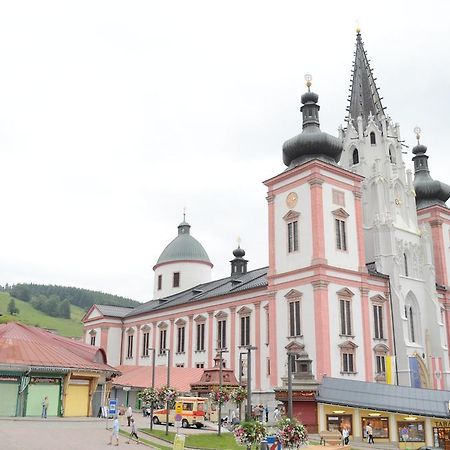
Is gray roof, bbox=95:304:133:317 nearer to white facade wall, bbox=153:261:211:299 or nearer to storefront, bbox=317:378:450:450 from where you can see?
white facade wall, bbox=153:261:211:299

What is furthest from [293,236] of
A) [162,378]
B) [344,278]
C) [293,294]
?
[162,378]

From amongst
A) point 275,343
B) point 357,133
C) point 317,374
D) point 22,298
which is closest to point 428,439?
point 317,374

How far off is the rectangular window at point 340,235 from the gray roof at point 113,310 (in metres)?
41.0

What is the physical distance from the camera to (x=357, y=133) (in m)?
58.0

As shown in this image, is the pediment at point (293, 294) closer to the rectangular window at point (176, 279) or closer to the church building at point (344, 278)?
the church building at point (344, 278)

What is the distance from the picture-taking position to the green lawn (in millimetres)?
28859

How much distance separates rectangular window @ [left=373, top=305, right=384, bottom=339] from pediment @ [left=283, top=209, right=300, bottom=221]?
33.1ft

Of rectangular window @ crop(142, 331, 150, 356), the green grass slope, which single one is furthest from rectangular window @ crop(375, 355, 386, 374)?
the green grass slope

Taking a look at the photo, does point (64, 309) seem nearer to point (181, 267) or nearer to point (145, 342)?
point (181, 267)

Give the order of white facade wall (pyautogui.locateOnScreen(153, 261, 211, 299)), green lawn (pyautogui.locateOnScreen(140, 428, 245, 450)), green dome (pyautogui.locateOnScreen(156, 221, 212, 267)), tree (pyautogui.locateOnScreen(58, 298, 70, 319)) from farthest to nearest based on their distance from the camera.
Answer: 1. tree (pyautogui.locateOnScreen(58, 298, 70, 319))
2. green dome (pyautogui.locateOnScreen(156, 221, 212, 267))
3. white facade wall (pyautogui.locateOnScreen(153, 261, 211, 299))
4. green lawn (pyautogui.locateOnScreen(140, 428, 245, 450))

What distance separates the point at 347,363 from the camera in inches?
1722

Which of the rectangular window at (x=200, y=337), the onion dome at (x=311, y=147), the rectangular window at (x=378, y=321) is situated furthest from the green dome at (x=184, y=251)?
the rectangular window at (x=378, y=321)

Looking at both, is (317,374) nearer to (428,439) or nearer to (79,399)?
(428,439)

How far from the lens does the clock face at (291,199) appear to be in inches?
1931
